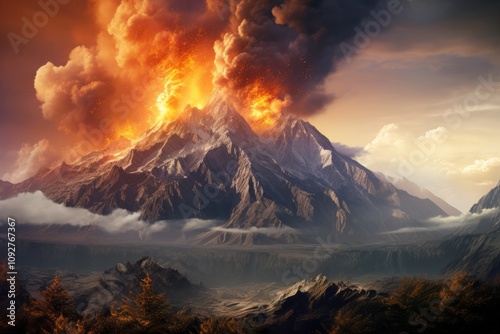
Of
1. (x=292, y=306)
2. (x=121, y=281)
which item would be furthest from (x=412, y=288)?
(x=121, y=281)

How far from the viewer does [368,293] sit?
490 ft

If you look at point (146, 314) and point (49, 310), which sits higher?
point (49, 310)

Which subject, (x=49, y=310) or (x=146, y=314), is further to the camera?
(x=49, y=310)

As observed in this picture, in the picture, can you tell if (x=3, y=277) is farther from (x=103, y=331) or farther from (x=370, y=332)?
(x=370, y=332)

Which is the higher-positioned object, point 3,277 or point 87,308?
point 3,277

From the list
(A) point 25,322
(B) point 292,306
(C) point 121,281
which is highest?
(A) point 25,322

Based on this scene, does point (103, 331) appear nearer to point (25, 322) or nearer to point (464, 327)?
point (25, 322)

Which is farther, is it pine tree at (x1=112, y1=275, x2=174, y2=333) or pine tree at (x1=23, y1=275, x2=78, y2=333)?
pine tree at (x1=23, y1=275, x2=78, y2=333)

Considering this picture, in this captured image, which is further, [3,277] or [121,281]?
[121,281]

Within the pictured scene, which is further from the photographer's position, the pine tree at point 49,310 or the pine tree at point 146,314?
the pine tree at point 49,310

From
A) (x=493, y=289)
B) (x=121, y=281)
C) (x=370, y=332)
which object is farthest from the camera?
(x=121, y=281)

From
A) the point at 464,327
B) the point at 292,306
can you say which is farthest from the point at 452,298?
the point at 292,306

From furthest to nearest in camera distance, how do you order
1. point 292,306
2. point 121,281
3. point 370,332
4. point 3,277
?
point 121,281, point 292,306, point 3,277, point 370,332

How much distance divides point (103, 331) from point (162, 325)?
13.2m
